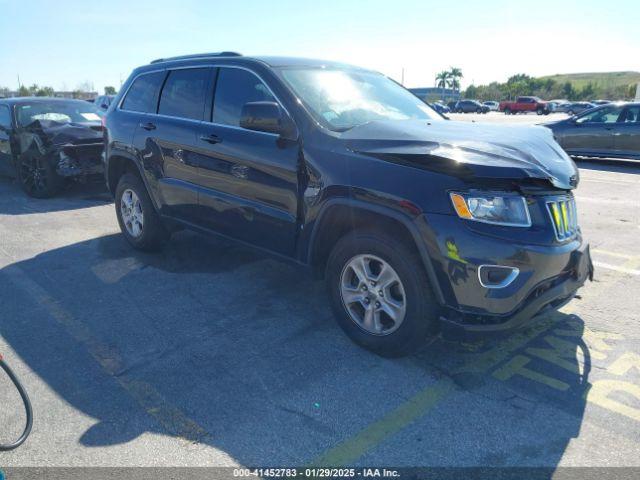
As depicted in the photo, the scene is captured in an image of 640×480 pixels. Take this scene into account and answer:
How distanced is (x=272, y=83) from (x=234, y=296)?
1.76 m

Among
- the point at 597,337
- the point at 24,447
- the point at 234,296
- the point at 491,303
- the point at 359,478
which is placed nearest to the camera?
the point at 359,478

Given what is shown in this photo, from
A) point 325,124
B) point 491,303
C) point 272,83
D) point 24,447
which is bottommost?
point 24,447

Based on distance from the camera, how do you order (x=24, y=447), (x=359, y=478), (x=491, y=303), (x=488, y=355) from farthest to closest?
(x=488, y=355)
(x=491, y=303)
(x=24, y=447)
(x=359, y=478)

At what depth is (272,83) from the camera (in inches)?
150

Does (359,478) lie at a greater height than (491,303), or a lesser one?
lesser

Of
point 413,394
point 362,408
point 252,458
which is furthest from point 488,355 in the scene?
point 252,458

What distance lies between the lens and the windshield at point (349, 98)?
3.68 m

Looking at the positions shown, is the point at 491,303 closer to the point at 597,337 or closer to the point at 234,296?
the point at 597,337

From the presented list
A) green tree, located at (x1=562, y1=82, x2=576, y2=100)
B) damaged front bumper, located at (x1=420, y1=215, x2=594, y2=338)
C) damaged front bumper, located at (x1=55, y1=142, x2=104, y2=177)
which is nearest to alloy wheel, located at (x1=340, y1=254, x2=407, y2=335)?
damaged front bumper, located at (x1=420, y1=215, x2=594, y2=338)

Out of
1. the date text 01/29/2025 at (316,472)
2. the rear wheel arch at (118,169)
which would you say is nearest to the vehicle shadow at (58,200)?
the rear wheel arch at (118,169)

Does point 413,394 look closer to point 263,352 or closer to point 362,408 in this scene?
point 362,408

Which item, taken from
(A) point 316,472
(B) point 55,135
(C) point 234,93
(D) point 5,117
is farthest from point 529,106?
(A) point 316,472

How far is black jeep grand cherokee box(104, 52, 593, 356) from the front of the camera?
2.79m

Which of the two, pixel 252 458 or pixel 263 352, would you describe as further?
pixel 263 352
